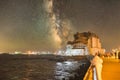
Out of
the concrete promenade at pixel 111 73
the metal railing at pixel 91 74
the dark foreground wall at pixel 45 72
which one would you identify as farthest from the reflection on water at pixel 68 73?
the metal railing at pixel 91 74

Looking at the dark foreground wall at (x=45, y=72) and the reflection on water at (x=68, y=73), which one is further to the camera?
the dark foreground wall at (x=45, y=72)

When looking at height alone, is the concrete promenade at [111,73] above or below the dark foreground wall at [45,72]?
above

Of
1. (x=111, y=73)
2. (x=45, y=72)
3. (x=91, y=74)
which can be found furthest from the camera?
(x=45, y=72)

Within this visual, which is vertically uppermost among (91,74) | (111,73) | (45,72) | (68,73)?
(91,74)

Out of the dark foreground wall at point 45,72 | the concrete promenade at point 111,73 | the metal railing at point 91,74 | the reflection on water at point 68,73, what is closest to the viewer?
the metal railing at point 91,74

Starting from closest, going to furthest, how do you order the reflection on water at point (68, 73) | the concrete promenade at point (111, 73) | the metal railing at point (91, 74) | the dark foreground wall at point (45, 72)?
1. the metal railing at point (91, 74)
2. the concrete promenade at point (111, 73)
3. the reflection on water at point (68, 73)
4. the dark foreground wall at point (45, 72)

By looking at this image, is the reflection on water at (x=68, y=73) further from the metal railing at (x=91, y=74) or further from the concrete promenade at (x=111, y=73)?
the metal railing at (x=91, y=74)

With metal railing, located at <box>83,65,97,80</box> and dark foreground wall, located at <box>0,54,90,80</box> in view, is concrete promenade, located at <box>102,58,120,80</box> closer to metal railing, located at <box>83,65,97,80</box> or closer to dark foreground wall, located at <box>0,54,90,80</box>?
metal railing, located at <box>83,65,97,80</box>

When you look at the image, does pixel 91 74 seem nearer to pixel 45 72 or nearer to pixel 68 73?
pixel 68 73

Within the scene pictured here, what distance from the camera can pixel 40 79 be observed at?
4481 centimetres

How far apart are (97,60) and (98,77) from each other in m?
0.79

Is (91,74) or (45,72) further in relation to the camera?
(45,72)

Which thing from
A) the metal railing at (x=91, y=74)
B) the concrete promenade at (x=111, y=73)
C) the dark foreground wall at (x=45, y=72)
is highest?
the metal railing at (x=91, y=74)

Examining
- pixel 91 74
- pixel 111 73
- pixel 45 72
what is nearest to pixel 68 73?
pixel 45 72
